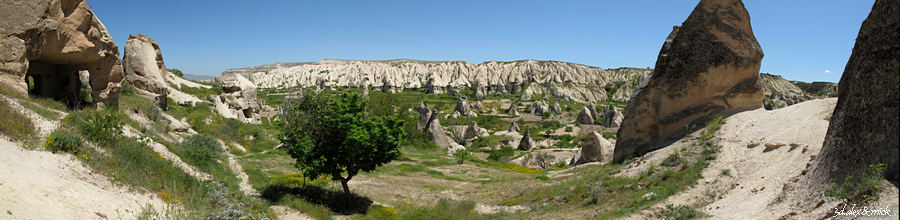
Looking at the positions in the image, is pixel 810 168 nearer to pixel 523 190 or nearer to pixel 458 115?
pixel 523 190

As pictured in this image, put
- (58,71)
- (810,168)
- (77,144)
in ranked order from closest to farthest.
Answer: (810,168) < (77,144) < (58,71)

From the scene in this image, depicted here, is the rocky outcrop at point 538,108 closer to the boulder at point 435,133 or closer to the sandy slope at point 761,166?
the boulder at point 435,133

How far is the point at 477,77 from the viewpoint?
429 ft

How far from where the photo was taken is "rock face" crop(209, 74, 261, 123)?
27.3m

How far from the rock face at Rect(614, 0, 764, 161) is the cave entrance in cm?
1920

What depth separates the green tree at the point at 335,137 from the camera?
35.0ft

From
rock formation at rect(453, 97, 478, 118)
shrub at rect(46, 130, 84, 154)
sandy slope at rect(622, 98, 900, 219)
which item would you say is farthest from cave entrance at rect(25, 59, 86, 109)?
rock formation at rect(453, 97, 478, 118)

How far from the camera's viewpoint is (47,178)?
648 cm

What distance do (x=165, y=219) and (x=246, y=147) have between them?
13062 millimetres

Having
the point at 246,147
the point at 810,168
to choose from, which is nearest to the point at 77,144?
the point at 246,147

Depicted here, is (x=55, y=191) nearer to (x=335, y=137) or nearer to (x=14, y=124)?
(x=14, y=124)

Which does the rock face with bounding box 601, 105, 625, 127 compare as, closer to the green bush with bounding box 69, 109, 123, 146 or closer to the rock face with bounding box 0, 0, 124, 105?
the rock face with bounding box 0, 0, 124, 105

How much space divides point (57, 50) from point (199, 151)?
4.31m

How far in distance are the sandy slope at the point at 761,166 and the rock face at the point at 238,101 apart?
25018 mm
